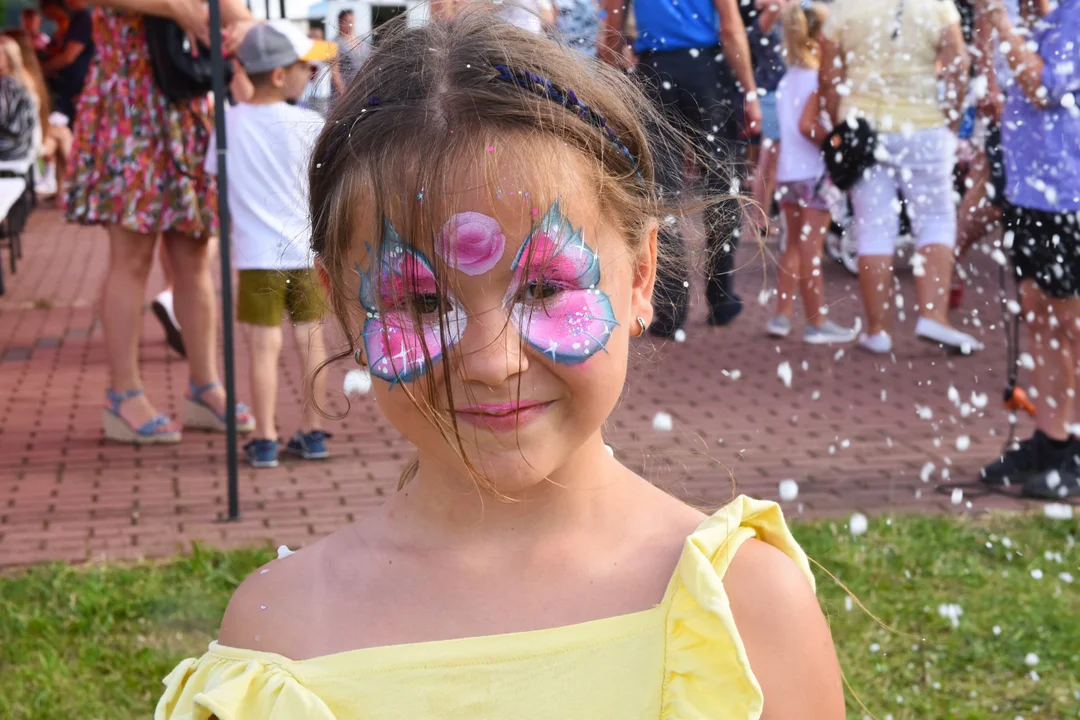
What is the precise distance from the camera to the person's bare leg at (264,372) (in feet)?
15.8

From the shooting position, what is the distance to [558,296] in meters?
1.48

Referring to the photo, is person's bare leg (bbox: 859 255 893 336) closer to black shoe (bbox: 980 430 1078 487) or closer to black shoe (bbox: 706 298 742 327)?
black shoe (bbox: 706 298 742 327)

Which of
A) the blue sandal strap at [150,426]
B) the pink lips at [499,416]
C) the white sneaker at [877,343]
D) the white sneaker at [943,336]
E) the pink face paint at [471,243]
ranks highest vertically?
the pink face paint at [471,243]

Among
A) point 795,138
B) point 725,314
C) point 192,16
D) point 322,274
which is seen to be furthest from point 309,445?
point 322,274

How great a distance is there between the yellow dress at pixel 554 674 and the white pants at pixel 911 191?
13.3 ft

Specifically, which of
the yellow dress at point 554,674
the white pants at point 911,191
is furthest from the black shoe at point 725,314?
the yellow dress at point 554,674

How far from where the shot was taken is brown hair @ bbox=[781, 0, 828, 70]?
6031 millimetres

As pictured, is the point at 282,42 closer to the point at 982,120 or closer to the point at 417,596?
the point at 982,120

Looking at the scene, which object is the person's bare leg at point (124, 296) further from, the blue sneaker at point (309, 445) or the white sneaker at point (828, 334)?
the white sneaker at point (828, 334)

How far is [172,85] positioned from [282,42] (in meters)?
0.43

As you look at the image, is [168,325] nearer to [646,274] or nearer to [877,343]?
[877,343]

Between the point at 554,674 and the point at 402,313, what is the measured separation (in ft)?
1.37

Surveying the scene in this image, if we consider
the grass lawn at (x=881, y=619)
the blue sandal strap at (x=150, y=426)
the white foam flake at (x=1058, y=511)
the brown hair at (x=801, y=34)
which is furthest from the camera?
the brown hair at (x=801, y=34)

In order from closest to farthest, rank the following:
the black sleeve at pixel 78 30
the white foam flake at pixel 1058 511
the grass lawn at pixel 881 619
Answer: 1. the grass lawn at pixel 881 619
2. the white foam flake at pixel 1058 511
3. the black sleeve at pixel 78 30
